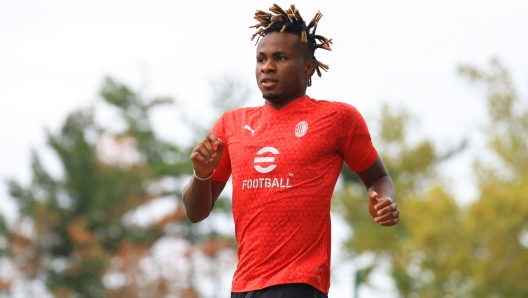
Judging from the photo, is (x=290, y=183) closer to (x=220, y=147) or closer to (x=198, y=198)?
(x=220, y=147)

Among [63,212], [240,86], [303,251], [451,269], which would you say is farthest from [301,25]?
[240,86]

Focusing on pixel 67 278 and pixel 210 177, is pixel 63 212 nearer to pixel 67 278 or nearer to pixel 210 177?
pixel 67 278

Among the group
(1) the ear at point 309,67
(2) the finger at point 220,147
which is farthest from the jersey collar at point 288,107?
(2) the finger at point 220,147

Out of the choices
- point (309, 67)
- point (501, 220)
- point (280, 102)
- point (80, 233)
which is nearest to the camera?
point (280, 102)

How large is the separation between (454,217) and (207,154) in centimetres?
2284

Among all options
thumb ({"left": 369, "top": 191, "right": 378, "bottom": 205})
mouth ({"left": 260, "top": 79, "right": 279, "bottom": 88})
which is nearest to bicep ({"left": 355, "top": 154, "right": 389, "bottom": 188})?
thumb ({"left": 369, "top": 191, "right": 378, "bottom": 205})

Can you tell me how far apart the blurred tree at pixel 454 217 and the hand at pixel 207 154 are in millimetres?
9172

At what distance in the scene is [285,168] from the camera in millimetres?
4215

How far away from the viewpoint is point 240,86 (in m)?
35.2

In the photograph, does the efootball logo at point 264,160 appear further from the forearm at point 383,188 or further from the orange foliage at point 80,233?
the orange foliage at point 80,233

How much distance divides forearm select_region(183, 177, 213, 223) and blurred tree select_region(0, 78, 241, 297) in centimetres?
2144

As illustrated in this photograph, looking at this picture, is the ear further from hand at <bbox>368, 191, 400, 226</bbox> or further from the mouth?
hand at <bbox>368, 191, 400, 226</bbox>

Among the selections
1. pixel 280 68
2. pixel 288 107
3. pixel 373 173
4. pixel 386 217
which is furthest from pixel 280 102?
pixel 386 217

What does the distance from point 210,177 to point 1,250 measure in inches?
988
